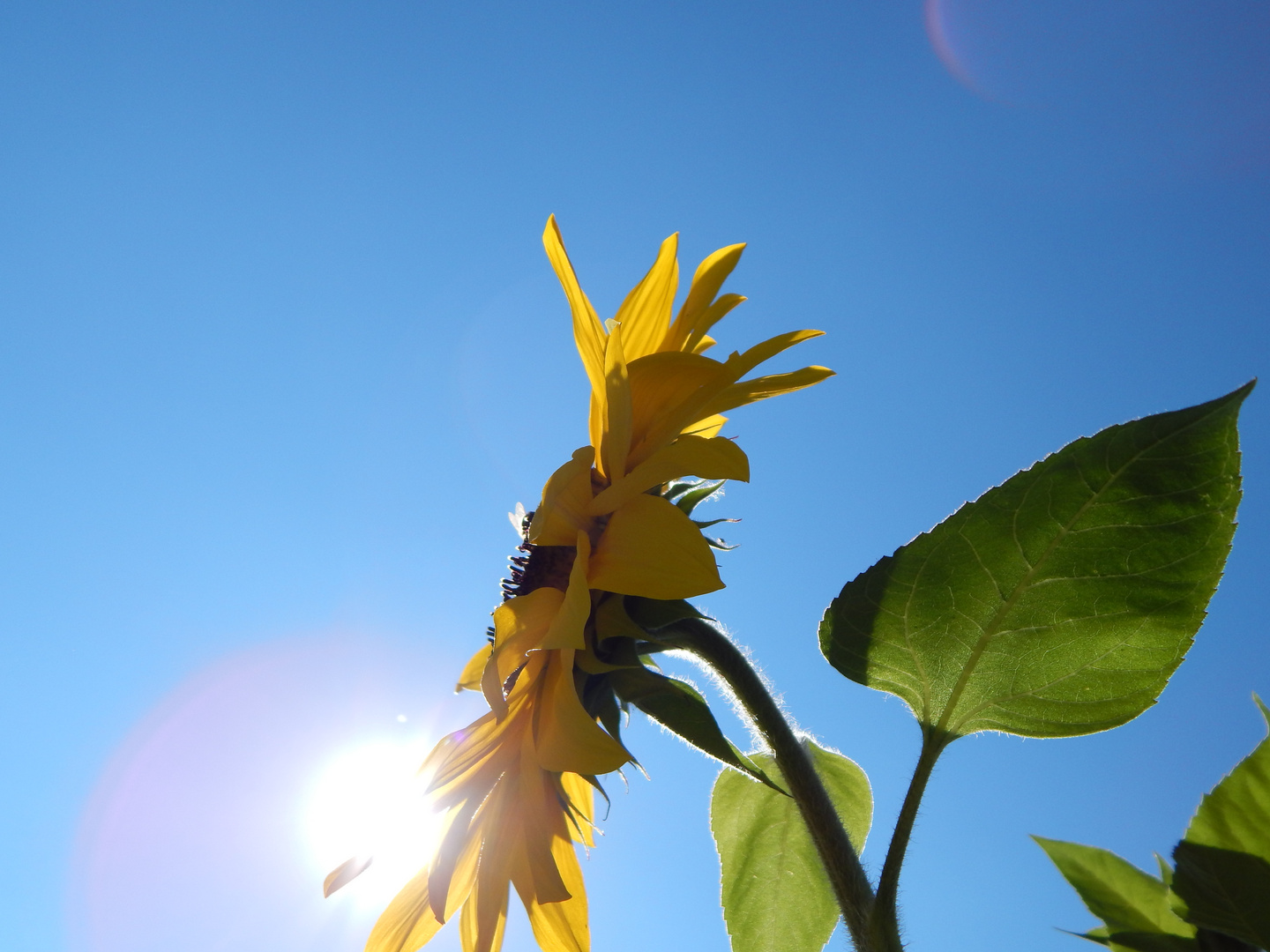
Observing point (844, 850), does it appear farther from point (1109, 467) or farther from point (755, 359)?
point (755, 359)

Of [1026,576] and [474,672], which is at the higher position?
[474,672]

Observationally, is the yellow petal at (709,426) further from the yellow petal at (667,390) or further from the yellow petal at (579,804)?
the yellow petal at (579,804)

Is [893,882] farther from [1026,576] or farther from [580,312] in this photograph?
[580,312]

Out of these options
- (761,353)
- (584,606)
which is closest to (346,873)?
(584,606)

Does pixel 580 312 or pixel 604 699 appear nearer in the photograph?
pixel 604 699

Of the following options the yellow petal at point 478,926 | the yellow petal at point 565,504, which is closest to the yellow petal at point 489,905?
the yellow petal at point 478,926

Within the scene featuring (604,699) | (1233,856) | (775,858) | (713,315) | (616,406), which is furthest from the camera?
(713,315)
